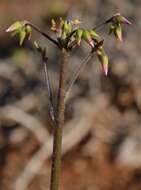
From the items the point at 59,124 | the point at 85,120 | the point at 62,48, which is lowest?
the point at 85,120

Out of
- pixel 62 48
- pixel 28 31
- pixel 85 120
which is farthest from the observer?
pixel 85 120

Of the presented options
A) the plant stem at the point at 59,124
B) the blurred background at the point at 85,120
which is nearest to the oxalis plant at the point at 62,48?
the plant stem at the point at 59,124

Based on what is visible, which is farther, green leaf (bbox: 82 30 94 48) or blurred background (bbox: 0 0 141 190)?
blurred background (bbox: 0 0 141 190)

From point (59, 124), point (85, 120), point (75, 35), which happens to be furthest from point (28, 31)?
point (85, 120)

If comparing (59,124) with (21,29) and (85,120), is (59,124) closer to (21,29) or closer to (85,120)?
(21,29)

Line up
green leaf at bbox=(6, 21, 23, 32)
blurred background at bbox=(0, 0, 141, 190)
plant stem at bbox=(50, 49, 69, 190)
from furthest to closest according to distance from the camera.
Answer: blurred background at bbox=(0, 0, 141, 190)
green leaf at bbox=(6, 21, 23, 32)
plant stem at bbox=(50, 49, 69, 190)

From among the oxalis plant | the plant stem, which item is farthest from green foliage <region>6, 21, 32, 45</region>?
the plant stem

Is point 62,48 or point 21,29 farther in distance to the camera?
point 21,29

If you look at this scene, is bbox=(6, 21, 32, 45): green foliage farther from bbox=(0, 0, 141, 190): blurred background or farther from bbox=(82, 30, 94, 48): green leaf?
bbox=(0, 0, 141, 190): blurred background

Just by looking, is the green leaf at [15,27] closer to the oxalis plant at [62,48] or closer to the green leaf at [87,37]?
the oxalis plant at [62,48]
